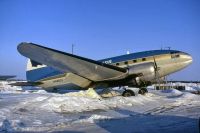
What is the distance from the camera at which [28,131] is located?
27.3 ft

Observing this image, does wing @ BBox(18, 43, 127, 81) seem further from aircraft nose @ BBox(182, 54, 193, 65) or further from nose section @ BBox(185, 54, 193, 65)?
nose section @ BBox(185, 54, 193, 65)

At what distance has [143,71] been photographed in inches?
818

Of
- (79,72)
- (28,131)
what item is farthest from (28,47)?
(28,131)

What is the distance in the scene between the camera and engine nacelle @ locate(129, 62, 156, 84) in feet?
68.0

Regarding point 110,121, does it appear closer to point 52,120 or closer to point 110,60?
point 52,120

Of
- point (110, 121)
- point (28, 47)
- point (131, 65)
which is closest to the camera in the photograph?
point (110, 121)

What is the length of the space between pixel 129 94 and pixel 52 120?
11.5 m

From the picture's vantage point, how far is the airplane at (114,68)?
1919 centimetres

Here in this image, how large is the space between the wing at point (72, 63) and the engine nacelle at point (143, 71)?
649mm

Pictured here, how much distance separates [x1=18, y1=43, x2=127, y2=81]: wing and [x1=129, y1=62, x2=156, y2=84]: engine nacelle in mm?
649

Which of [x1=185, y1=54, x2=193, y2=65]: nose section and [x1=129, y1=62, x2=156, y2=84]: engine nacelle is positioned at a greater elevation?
[x1=185, y1=54, x2=193, y2=65]: nose section

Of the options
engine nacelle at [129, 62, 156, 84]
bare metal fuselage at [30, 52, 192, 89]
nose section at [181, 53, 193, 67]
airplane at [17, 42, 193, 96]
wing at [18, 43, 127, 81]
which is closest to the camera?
wing at [18, 43, 127, 81]

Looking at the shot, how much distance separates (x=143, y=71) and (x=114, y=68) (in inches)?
83.4

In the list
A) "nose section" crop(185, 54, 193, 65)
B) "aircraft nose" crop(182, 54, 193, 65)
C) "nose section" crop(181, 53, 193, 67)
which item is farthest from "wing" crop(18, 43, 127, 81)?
"nose section" crop(185, 54, 193, 65)
